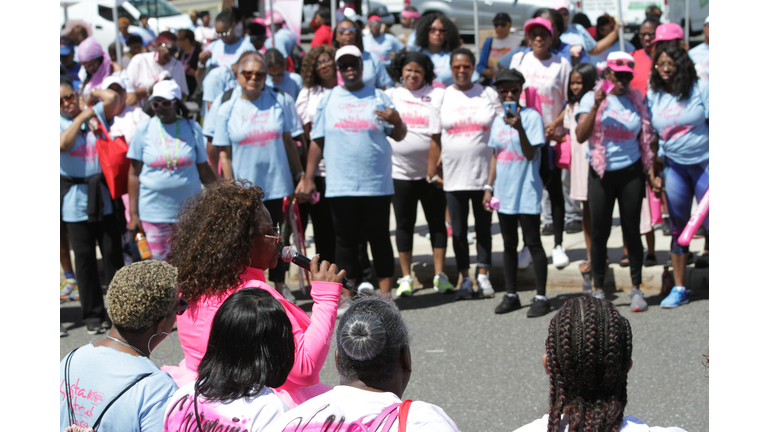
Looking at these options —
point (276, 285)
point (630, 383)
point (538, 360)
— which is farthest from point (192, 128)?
point (630, 383)

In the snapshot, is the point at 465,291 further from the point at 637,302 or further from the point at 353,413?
the point at 353,413

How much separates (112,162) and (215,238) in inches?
129

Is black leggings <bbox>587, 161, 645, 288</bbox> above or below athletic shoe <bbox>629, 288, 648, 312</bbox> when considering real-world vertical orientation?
above

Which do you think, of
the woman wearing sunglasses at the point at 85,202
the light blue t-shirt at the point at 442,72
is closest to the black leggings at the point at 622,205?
the light blue t-shirt at the point at 442,72

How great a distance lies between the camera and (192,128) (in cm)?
592

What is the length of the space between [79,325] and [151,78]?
352 cm

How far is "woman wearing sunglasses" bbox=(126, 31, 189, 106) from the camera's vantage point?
864 centimetres

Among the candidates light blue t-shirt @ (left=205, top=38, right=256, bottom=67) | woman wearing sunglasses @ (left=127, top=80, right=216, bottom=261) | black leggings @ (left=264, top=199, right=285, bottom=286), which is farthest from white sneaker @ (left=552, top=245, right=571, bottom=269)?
light blue t-shirt @ (left=205, top=38, right=256, bottom=67)

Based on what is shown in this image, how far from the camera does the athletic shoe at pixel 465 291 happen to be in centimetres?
648

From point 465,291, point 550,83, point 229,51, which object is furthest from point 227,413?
point 229,51

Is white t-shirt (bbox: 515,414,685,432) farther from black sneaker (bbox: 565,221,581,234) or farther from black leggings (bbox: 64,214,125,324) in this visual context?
black sneaker (bbox: 565,221,581,234)

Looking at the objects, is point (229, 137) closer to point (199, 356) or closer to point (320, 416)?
point (199, 356)

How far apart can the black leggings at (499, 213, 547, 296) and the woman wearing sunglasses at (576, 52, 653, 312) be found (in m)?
0.42

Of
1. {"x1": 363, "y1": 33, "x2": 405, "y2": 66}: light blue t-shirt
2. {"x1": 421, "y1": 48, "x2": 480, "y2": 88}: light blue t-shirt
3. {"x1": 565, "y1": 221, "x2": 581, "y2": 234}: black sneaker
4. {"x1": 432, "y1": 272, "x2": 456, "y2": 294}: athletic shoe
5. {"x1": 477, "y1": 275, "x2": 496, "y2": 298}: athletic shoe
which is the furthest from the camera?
{"x1": 363, "y1": 33, "x2": 405, "y2": 66}: light blue t-shirt
